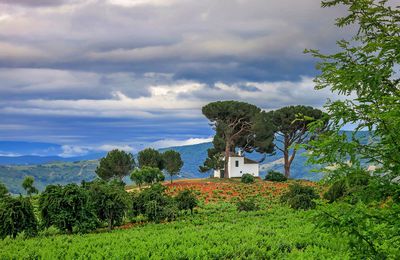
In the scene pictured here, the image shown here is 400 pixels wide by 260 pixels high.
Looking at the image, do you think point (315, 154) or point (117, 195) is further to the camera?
point (117, 195)

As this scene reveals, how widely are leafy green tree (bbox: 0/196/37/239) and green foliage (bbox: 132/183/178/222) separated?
23.4ft

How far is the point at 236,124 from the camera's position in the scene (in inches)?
2544

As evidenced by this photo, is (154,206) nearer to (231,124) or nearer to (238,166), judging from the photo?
(231,124)

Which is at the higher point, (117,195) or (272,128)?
(272,128)

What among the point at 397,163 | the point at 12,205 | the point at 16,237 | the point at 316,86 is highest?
the point at 316,86

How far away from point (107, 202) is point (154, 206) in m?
3.63

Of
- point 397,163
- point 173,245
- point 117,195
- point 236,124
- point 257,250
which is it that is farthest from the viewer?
point 236,124

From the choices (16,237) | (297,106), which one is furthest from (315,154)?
(297,106)

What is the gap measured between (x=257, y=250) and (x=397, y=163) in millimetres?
9152

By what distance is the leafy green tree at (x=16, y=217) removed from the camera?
21281 mm

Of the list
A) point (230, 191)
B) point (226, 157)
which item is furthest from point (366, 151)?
point (226, 157)

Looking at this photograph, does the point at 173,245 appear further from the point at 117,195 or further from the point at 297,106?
the point at 297,106

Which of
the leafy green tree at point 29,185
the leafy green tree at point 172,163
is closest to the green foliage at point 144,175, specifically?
the leafy green tree at point 29,185

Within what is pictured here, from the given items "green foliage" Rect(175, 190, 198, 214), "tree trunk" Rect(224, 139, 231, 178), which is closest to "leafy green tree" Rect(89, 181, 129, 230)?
"green foliage" Rect(175, 190, 198, 214)
